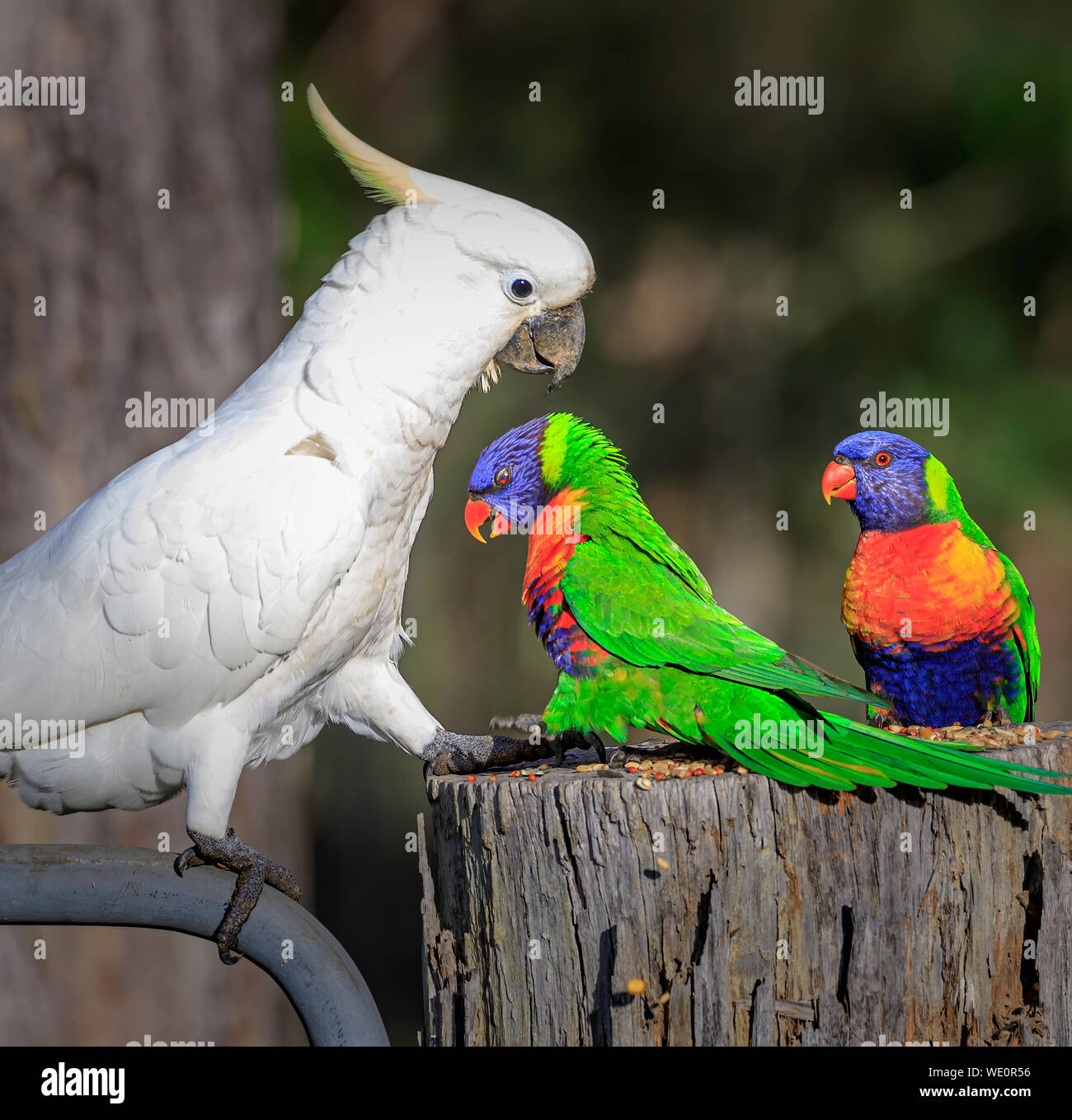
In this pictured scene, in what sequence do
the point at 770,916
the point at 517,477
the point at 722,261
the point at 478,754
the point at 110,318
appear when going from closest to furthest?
the point at 770,916 → the point at 517,477 → the point at 478,754 → the point at 110,318 → the point at 722,261

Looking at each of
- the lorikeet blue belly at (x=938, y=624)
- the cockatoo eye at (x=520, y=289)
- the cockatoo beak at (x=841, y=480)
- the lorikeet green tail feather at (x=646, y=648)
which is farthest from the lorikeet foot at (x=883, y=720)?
the cockatoo eye at (x=520, y=289)

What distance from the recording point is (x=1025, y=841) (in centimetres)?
164

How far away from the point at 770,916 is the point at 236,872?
3.24 feet

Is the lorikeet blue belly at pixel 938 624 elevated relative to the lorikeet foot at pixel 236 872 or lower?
elevated

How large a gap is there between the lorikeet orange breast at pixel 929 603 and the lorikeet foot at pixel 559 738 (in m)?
0.59

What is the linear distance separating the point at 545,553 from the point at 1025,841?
93cm

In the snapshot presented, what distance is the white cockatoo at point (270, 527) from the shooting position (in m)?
1.89

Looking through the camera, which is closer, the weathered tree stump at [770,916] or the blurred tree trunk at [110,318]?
the weathered tree stump at [770,916]

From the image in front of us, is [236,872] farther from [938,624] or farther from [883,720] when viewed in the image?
[938,624]

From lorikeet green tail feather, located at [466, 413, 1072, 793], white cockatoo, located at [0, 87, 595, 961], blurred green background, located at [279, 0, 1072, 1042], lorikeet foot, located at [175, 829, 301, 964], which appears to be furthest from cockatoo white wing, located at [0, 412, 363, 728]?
blurred green background, located at [279, 0, 1072, 1042]

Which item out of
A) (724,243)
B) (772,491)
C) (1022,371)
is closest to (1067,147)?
(1022,371)

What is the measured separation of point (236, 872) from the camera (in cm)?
196

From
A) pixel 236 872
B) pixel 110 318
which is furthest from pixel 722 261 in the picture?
pixel 236 872

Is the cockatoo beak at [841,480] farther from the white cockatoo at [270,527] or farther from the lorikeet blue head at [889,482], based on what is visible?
the white cockatoo at [270,527]
